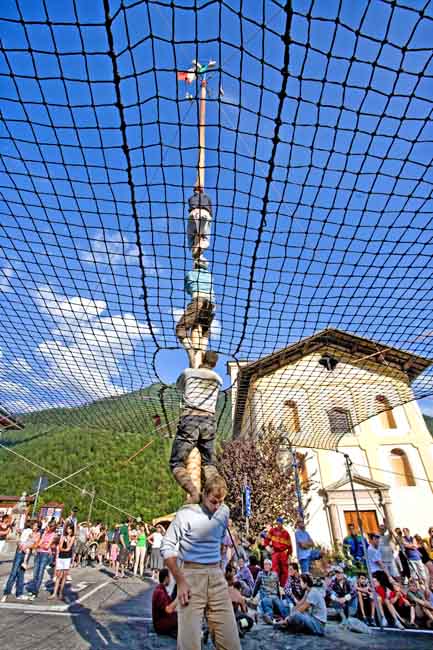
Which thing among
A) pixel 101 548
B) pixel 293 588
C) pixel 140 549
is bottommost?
pixel 293 588

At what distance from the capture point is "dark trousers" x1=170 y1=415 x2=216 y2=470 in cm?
279

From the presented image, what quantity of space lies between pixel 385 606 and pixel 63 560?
3894mm

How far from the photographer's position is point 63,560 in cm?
459

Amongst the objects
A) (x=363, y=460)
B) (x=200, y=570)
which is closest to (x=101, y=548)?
(x=363, y=460)

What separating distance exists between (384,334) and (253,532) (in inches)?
348

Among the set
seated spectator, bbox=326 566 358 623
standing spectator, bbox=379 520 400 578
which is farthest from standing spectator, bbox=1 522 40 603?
standing spectator, bbox=379 520 400 578

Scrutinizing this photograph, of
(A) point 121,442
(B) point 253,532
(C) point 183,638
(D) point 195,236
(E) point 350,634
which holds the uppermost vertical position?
(A) point 121,442

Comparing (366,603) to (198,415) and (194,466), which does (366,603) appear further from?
(198,415)

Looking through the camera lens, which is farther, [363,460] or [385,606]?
[363,460]

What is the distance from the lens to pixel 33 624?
3016mm

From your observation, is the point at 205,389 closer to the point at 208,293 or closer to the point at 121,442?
the point at 208,293

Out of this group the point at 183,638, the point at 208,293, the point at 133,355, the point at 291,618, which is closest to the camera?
the point at 183,638

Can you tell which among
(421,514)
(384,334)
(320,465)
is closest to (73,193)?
(384,334)

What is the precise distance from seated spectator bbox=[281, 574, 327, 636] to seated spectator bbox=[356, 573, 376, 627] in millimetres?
745
